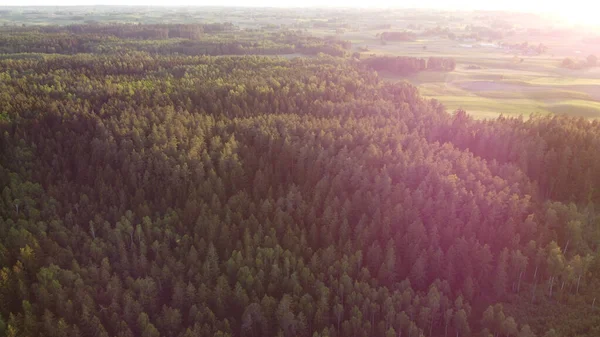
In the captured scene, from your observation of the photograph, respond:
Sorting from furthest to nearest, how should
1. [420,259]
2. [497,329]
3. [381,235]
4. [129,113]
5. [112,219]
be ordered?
[129,113], [112,219], [381,235], [420,259], [497,329]

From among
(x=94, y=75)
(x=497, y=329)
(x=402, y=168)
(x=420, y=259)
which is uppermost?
(x=94, y=75)

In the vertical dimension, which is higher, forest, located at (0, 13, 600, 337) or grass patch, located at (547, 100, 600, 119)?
grass patch, located at (547, 100, 600, 119)

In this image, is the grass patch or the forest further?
the grass patch

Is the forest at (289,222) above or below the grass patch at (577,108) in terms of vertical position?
below

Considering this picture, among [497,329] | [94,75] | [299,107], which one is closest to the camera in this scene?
[497,329]

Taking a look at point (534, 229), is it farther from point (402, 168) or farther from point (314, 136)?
point (314, 136)

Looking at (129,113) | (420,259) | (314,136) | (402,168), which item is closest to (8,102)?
(129,113)

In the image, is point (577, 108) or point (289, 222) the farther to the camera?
point (577, 108)

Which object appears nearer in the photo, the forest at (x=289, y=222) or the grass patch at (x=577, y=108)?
the forest at (x=289, y=222)
